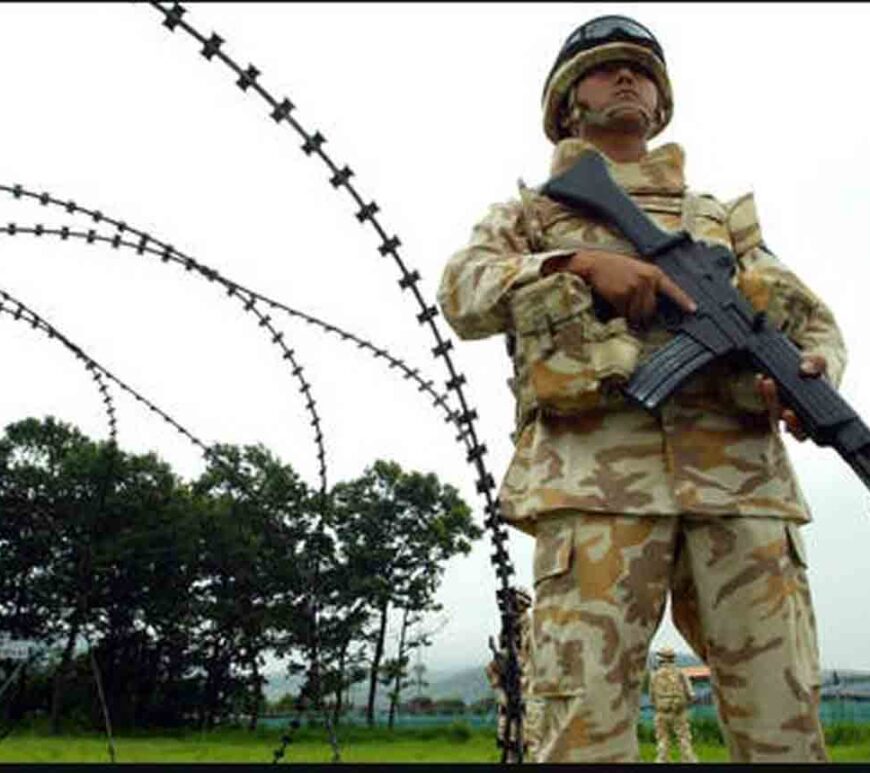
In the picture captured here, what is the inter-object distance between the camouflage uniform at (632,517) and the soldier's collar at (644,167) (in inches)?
8.5

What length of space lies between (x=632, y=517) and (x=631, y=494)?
53 millimetres

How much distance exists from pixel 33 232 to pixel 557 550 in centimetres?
356

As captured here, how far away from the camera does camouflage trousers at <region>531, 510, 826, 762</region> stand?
8.59ft

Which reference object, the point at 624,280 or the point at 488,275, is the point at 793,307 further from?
the point at 488,275

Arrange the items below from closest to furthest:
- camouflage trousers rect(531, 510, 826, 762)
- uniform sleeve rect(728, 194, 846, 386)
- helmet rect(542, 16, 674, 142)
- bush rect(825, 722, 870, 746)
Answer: camouflage trousers rect(531, 510, 826, 762)
uniform sleeve rect(728, 194, 846, 386)
helmet rect(542, 16, 674, 142)
bush rect(825, 722, 870, 746)

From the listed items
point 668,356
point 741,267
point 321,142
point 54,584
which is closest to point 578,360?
point 668,356

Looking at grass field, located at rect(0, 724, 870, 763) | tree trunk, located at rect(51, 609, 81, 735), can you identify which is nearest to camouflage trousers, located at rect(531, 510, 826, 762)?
tree trunk, located at rect(51, 609, 81, 735)

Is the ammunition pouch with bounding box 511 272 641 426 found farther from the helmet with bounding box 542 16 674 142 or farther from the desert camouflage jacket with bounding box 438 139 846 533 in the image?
the helmet with bounding box 542 16 674 142

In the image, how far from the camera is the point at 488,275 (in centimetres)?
290

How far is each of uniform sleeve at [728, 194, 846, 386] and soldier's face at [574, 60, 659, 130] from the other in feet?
1.54

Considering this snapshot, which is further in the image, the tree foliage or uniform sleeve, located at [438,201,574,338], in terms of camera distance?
the tree foliage

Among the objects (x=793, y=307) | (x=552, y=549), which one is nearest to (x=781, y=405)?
(x=793, y=307)

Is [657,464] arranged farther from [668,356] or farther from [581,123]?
[581,123]

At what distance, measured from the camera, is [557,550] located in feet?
9.01
